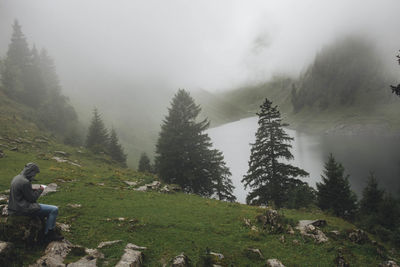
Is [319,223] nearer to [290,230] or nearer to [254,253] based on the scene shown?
[290,230]

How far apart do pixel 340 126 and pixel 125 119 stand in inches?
6427

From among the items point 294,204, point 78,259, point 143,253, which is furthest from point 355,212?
point 78,259

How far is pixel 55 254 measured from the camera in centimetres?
711

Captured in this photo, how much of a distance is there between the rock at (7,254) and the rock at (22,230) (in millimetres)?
595

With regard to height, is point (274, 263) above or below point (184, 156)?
below

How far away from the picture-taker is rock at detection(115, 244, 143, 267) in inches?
285

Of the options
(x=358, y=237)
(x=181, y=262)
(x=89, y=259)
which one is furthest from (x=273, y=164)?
(x=89, y=259)

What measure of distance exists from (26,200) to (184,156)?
23.7 m

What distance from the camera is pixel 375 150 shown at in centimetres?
11050

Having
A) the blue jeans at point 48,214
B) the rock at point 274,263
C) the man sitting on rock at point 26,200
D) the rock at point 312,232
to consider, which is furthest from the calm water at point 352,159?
the man sitting on rock at point 26,200

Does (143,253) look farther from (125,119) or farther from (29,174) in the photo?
(125,119)

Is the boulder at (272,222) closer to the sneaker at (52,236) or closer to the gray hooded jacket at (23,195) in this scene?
the sneaker at (52,236)

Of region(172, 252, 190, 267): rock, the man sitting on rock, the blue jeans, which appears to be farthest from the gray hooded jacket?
region(172, 252, 190, 267): rock

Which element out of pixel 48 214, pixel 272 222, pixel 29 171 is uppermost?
pixel 29 171
